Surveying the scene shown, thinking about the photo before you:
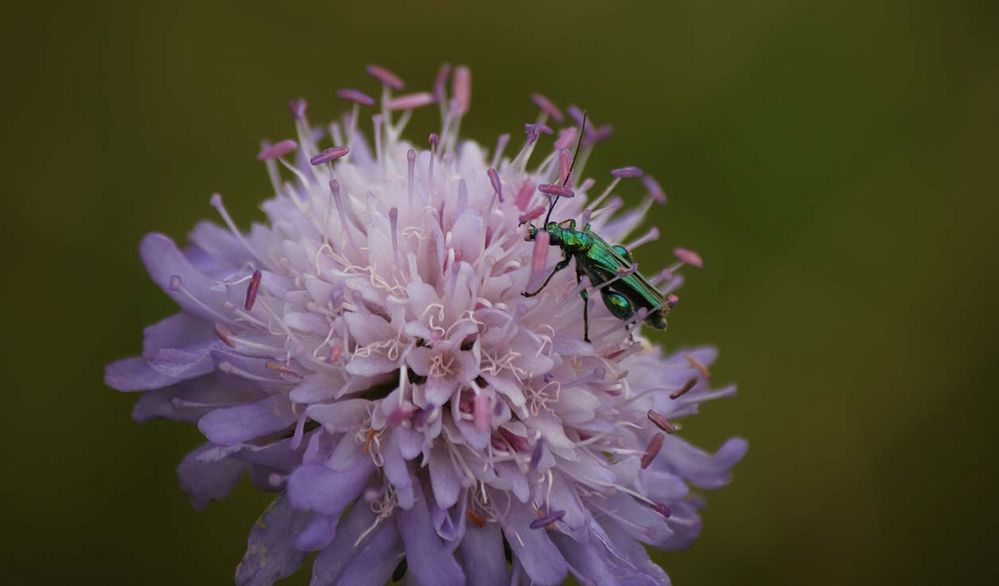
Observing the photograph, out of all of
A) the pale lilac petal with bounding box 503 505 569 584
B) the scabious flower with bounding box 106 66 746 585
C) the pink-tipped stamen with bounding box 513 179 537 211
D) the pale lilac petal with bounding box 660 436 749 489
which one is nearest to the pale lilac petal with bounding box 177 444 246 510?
the scabious flower with bounding box 106 66 746 585

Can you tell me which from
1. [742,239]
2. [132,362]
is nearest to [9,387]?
[132,362]

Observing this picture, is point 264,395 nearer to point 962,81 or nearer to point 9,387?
point 9,387

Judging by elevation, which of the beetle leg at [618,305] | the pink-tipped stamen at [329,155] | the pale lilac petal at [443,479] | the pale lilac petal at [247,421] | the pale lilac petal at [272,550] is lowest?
the pale lilac petal at [272,550]

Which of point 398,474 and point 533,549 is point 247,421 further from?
point 533,549

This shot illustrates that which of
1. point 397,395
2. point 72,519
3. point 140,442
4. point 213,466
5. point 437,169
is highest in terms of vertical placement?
point 437,169

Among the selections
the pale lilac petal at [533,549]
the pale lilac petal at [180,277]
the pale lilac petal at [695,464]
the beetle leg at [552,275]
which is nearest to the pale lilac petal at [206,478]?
the pale lilac petal at [180,277]

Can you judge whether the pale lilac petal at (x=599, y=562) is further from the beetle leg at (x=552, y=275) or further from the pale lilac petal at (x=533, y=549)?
the beetle leg at (x=552, y=275)

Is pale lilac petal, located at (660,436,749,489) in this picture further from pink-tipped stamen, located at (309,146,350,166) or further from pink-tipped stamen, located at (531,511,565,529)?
pink-tipped stamen, located at (309,146,350,166)
